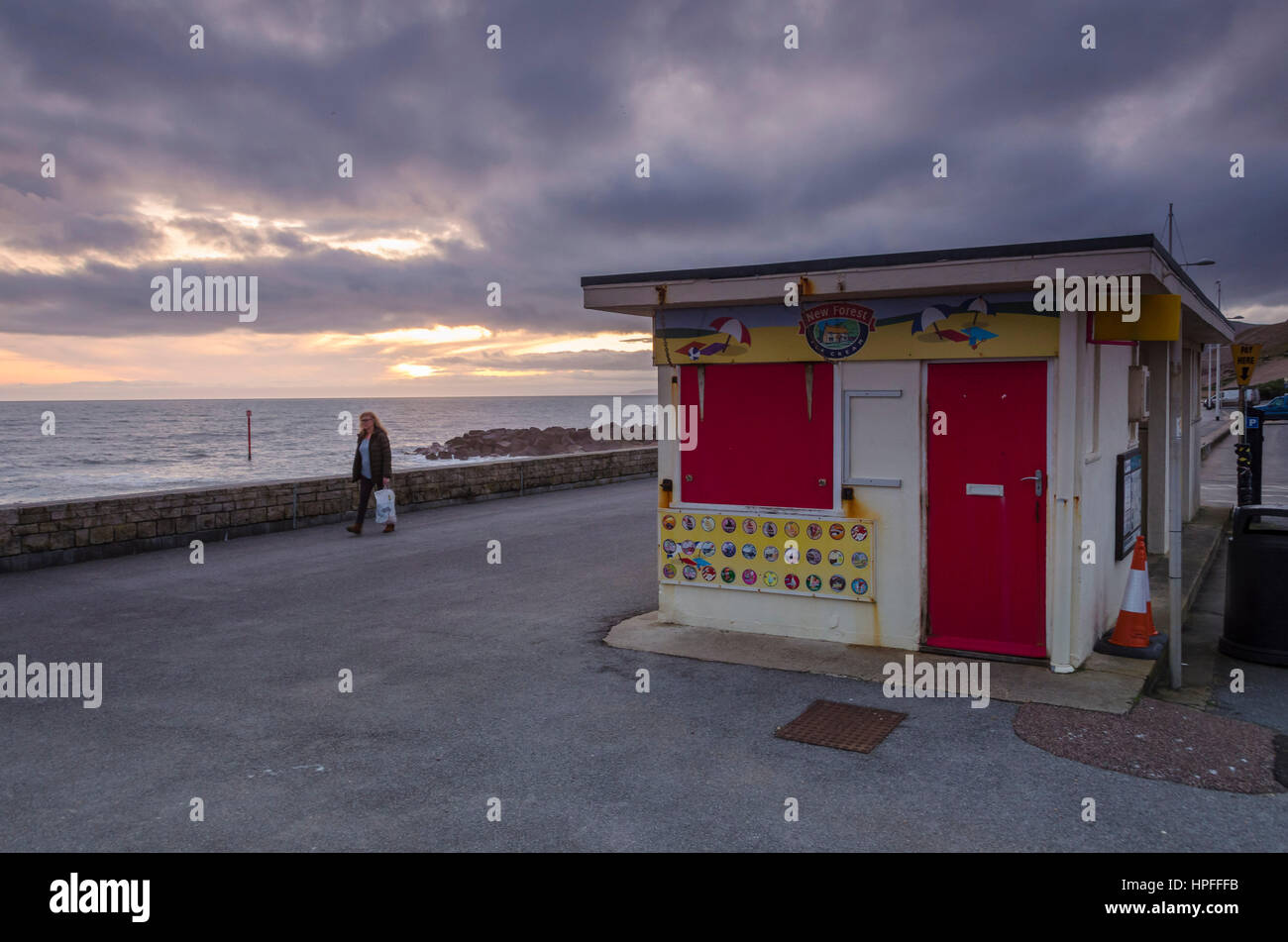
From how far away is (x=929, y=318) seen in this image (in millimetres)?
7156

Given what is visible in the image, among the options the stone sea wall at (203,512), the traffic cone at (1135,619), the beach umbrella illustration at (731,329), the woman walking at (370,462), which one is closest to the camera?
the traffic cone at (1135,619)

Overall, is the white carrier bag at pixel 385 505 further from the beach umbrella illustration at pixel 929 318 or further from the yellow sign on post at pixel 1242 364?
the yellow sign on post at pixel 1242 364

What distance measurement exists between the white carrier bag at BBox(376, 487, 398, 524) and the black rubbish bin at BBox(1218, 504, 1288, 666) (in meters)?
11.0

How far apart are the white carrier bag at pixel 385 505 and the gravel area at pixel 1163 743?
1058 cm

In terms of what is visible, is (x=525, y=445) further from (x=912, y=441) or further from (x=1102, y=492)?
(x=1102, y=492)

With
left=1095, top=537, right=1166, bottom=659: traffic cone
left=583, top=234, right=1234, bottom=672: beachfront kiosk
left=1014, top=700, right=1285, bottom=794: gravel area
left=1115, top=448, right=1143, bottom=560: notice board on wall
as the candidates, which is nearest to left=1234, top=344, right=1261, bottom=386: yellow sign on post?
left=583, top=234, right=1234, bottom=672: beachfront kiosk

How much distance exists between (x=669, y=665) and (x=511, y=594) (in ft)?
10.4

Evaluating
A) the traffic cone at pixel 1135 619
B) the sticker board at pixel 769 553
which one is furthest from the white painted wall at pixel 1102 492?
the sticker board at pixel 769 553

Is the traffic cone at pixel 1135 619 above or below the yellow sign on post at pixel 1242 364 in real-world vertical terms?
below

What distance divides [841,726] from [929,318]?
324cm

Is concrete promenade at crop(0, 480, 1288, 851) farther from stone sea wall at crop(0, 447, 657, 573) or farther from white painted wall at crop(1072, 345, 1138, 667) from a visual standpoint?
stone sea wall at crop(0, 447, 657, 573)

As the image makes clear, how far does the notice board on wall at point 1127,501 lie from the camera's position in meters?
7.97

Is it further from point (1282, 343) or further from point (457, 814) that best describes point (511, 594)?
point (1282, 343)
